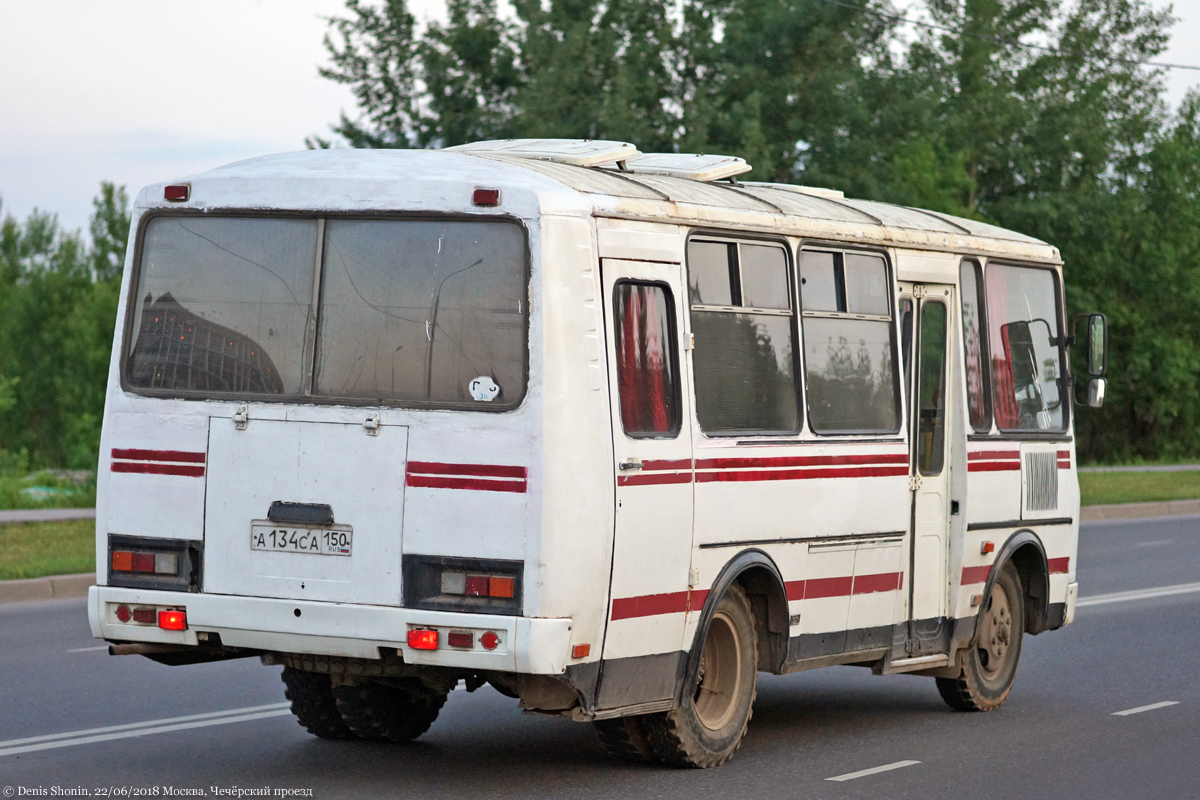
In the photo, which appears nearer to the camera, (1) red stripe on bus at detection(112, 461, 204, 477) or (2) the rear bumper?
(2) the rear bumper

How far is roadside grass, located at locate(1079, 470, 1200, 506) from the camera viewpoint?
30.1 meters

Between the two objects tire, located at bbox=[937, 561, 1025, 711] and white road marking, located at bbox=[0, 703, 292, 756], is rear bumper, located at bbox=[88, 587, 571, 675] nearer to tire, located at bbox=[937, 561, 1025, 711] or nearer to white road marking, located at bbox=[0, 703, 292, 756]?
white road marking, located at bbox=[0, 703, 292, 756]

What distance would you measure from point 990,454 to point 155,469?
504cm

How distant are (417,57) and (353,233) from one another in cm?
3134

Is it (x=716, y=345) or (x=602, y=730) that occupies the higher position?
Answer: (x=716, y=345)

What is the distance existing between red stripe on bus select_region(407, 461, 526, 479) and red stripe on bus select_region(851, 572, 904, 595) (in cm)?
268

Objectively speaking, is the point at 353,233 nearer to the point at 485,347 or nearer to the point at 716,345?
the point at 485,347

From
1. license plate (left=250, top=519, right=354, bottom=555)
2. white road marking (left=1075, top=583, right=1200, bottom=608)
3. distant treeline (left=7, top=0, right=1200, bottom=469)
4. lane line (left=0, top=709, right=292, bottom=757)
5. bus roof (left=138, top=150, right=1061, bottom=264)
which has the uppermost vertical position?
distant treeline (left=7, top=0, right=1200, bottom=469)

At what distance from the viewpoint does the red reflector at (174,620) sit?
7.38 metres

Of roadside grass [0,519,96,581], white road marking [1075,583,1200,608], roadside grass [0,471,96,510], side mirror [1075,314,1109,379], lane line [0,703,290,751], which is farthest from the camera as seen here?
roadside grass [0,471,96,510]

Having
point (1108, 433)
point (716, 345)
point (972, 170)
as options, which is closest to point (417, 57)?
point (972, 170)

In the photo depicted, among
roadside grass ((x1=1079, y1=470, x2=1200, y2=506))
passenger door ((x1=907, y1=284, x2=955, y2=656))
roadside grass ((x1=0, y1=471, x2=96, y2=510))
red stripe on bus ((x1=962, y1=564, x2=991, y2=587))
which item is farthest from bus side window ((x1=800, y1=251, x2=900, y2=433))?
roadside grass ((x1=1079, y1=470, x2=1200, y2=506))

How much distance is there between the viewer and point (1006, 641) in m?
10.8

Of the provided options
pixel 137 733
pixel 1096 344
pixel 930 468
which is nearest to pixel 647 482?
pixel 930 468
